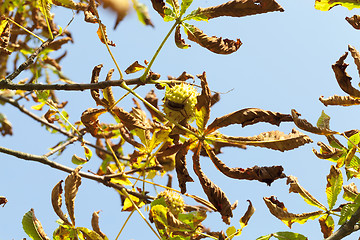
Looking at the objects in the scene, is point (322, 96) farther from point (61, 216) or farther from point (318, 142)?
point (61, 216)

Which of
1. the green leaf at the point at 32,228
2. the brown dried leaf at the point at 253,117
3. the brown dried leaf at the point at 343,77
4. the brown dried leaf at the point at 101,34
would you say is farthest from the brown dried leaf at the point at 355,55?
the green leaf at the point at 32,228

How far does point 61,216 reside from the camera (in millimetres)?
1488

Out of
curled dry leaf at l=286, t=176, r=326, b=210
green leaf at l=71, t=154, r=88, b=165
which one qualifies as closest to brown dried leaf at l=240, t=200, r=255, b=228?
curled dry leaf at l=286, t=176, r=326, b=210

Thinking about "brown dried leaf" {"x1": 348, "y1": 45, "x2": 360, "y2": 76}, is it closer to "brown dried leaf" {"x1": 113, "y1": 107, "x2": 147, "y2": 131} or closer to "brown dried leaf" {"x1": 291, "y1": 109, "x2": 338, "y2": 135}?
"brown dried leaf" {"x1": 291, "y1": 109, "x2": 338, "y2": 135}

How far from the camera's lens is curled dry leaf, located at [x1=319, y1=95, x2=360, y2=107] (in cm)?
143

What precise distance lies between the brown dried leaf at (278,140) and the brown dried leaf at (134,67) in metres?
0.58

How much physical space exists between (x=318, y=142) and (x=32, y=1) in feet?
6.74

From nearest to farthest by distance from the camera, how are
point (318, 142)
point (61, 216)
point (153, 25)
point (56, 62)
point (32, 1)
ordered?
point (153, 25), point (61, 216), point (318, 142), point (32, 1), point (56, 62)

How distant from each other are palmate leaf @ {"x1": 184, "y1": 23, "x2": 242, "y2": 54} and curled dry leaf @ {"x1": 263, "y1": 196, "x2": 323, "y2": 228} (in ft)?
2.11

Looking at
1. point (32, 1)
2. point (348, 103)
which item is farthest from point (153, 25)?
point (32, 1)

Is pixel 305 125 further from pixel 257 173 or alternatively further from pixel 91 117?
pixel 91 117

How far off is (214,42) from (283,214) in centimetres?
77

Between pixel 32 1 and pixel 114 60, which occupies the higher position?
pixel 32 1

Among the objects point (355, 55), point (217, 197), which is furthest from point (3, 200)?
point (355, 55)
